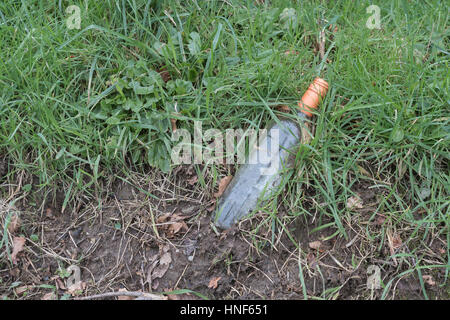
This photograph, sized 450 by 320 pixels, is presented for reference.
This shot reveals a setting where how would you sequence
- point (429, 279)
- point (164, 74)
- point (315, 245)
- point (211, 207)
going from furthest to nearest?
point (164, 74) → point (211, 207) → point (315, 245) → point (429, 279)

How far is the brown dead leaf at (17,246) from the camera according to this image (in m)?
2.35

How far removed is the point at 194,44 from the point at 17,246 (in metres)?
1.46

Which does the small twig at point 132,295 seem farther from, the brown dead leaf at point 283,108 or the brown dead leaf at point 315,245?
the brown dead leaf at point 283,108

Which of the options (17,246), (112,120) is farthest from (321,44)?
(17,246)

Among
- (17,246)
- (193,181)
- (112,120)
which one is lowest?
(17,246)

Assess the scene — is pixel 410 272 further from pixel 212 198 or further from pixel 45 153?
pixel 45 153

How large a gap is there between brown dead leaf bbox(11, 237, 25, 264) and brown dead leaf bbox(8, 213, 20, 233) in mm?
53

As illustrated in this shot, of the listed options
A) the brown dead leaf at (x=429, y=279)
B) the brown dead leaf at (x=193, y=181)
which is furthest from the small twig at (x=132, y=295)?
the brown dead leaf at (x=429, y=279)

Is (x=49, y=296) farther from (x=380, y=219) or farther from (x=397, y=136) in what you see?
(x=397, y=136)

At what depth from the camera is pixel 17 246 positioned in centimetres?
237

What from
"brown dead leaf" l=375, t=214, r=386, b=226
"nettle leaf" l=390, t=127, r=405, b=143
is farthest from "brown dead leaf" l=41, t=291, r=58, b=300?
"nettle leaf" l=390, t=127, r=405, b=143

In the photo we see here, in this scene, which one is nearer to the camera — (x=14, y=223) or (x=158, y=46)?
(x=14, y=223)

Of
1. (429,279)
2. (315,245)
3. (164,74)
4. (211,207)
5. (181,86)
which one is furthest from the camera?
(164,74)

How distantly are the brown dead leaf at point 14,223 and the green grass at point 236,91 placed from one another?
19 cm
